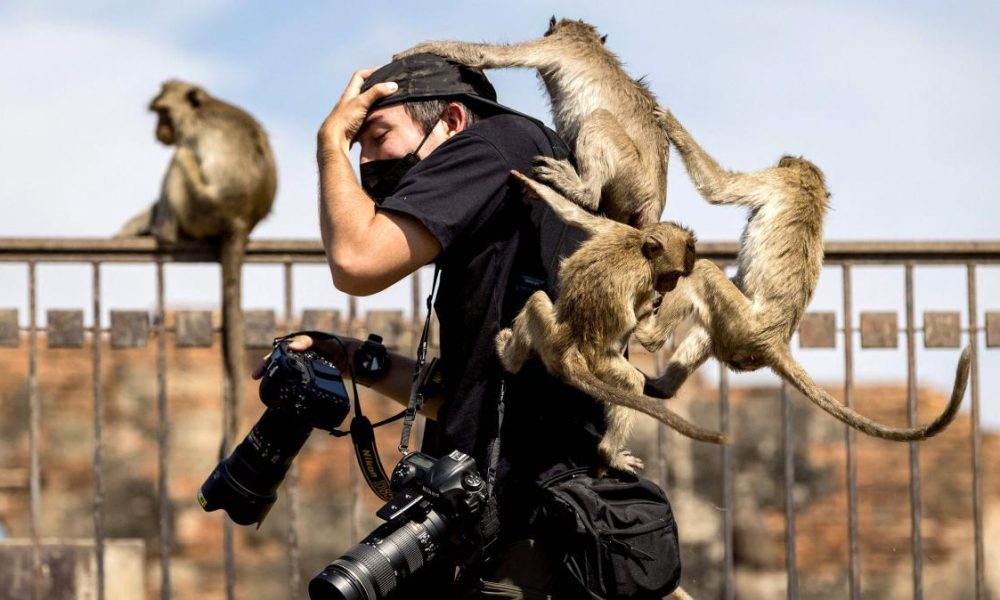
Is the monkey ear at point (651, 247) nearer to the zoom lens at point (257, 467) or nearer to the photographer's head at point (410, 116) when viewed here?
the photographer's head at point (410, 116)

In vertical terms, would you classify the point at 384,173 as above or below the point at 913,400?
above

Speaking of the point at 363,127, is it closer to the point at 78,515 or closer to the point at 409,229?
the point at 409,229

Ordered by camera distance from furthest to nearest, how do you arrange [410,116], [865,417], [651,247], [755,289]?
[755,289] → [865,417] → [651,247] → [410,116]

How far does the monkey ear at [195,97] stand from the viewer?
9.63 metres

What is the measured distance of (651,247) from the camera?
296cm

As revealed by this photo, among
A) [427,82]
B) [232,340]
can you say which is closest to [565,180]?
[427,82]

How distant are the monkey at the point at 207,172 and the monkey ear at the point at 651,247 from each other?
4.24 meters

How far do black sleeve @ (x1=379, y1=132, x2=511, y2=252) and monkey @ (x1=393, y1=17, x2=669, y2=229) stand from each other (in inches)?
11.4

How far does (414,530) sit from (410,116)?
0.85 metres

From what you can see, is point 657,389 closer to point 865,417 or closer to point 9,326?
point 865,417

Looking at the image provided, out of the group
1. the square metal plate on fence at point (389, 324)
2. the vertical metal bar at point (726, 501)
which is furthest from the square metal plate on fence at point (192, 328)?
the vertical metal bar at point (726, 501)

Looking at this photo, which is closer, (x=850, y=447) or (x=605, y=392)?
(x=605, y=392)

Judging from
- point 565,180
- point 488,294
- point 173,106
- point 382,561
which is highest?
point 173,106

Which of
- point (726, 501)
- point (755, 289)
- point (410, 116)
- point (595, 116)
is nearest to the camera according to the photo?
point (410, 116)
